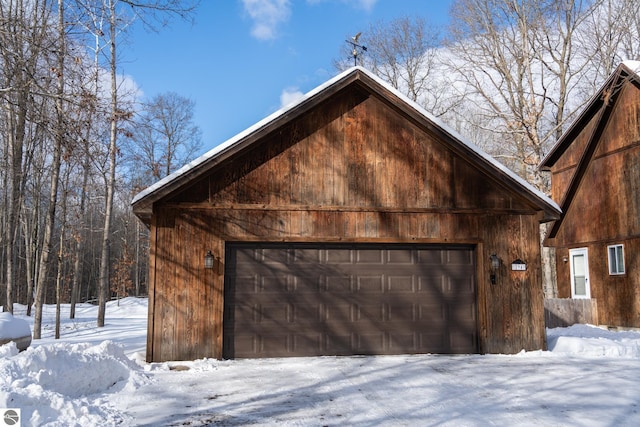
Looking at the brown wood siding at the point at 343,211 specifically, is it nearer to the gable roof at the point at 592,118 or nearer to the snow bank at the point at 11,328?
the snow bank at the point at 11,328

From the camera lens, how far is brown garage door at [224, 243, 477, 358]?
9.73 m

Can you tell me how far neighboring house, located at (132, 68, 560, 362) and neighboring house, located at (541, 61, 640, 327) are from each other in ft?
21.5

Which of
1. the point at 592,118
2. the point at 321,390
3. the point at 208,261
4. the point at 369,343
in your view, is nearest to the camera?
the point at 321,390

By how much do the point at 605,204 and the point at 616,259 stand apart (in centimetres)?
177

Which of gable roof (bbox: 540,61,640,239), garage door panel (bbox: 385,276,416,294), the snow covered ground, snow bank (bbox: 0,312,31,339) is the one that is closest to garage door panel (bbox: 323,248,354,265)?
garage door panel (bbox: 385,276,416,294)

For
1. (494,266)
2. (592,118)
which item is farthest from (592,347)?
(592,118)

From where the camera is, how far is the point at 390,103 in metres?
10.3

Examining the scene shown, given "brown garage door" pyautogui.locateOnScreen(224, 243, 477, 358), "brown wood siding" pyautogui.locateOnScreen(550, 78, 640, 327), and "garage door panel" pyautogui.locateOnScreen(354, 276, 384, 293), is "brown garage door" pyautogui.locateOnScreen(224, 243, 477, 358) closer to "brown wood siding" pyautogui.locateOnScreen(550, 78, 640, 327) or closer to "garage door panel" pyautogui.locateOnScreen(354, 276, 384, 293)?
"garage door panel" pyautogui.locateOnScreen(354, 276, 384, 293)

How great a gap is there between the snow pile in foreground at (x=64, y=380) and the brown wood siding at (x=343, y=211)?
1551 millimetres

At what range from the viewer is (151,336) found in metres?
9.34

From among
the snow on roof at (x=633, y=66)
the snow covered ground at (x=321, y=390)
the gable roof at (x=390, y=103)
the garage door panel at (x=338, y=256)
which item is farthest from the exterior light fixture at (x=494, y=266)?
the snow on roof at (x=633, y=66)

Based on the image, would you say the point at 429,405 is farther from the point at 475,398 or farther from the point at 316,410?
the point at 316,410

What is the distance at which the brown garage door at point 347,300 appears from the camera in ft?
31.9

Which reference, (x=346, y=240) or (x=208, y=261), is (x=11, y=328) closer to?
(x=208, y=261)
